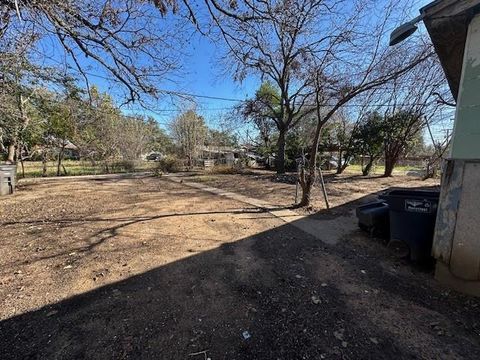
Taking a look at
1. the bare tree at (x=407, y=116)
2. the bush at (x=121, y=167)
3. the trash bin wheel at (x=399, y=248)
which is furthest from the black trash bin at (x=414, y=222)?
the bush at (x=121, y=167)

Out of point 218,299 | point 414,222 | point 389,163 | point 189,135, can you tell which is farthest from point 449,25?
point 189,135

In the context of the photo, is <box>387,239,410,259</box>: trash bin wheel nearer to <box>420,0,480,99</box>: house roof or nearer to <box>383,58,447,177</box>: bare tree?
<box>420,0,480,99</box>: house roof

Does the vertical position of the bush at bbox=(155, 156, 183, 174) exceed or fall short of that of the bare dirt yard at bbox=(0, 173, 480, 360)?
it exceeds it

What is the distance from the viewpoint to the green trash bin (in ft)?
30.2

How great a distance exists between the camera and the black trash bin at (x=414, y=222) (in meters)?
3.46

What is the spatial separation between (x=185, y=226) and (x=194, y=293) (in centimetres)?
265

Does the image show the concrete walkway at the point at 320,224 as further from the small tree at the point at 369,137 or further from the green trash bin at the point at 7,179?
the small tree at the point at 369,137

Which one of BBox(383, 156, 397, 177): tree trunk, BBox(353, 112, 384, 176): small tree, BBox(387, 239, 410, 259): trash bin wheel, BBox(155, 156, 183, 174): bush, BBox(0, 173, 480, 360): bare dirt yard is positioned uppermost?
BBox(353, 112, 384, 176): small tree

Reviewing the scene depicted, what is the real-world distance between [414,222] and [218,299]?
2.92 meters

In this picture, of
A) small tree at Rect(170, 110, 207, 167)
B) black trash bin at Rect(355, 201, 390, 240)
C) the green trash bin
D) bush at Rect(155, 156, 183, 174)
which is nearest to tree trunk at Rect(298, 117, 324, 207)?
black trash bin at Rect(355, 201, 390, 240)

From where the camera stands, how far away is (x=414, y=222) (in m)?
3.58

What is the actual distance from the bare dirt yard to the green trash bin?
18.9ft

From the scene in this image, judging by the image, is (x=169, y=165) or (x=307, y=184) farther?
(x=169, y=165)

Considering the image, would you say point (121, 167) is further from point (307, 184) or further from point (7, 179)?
point (307, 184)
